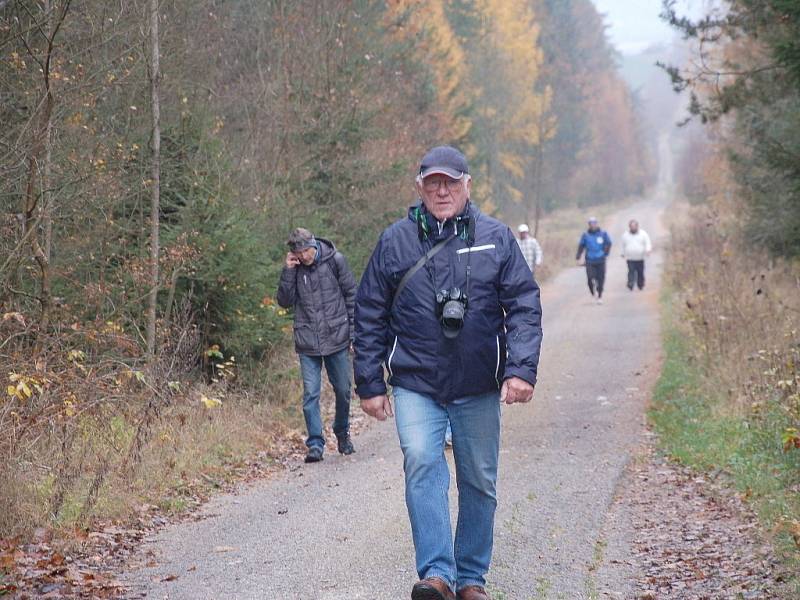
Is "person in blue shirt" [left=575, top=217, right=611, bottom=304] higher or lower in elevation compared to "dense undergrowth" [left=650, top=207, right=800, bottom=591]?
higher

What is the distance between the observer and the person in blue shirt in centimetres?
2656

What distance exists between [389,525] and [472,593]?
2320 millimetres

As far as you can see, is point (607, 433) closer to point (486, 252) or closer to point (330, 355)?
point (330, 355)

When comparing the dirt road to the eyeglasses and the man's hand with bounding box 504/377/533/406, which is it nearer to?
the man's hand with bounding box 504/377/533/406

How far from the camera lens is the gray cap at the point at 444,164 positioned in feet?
18.5

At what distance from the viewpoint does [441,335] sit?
5555 mm

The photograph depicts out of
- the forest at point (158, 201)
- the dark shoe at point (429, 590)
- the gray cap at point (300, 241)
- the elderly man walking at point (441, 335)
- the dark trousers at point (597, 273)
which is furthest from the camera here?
the dark trousers at point (597, 273)

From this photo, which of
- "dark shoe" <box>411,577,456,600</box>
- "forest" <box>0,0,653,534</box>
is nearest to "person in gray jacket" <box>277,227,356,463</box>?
"forest" <box>0,0,653,534</box>

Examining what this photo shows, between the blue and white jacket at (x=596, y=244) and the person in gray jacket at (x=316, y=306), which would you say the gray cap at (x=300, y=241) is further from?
the blue and white jacket at (x=596, y=244)

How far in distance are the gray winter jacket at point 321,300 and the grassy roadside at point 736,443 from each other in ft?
11.5

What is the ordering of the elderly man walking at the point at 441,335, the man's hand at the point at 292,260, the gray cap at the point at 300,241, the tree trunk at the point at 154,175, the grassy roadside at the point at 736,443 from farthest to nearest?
the tree trunk at the point at 154,175 → the man's hand at the point at 292,260 → the gray cap at the point at 300,241 → the grassy roadside at the point at 736,443 → the elderly man walking at the point at 441,335

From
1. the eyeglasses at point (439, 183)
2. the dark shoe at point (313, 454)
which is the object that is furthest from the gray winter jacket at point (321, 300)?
the eyeglasses at point (439, 183)

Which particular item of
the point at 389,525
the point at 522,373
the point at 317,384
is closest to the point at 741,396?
the point at 317,384

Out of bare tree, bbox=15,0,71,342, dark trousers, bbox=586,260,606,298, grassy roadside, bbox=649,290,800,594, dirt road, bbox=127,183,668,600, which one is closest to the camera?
dirt road, bbox=127,183,668,600
